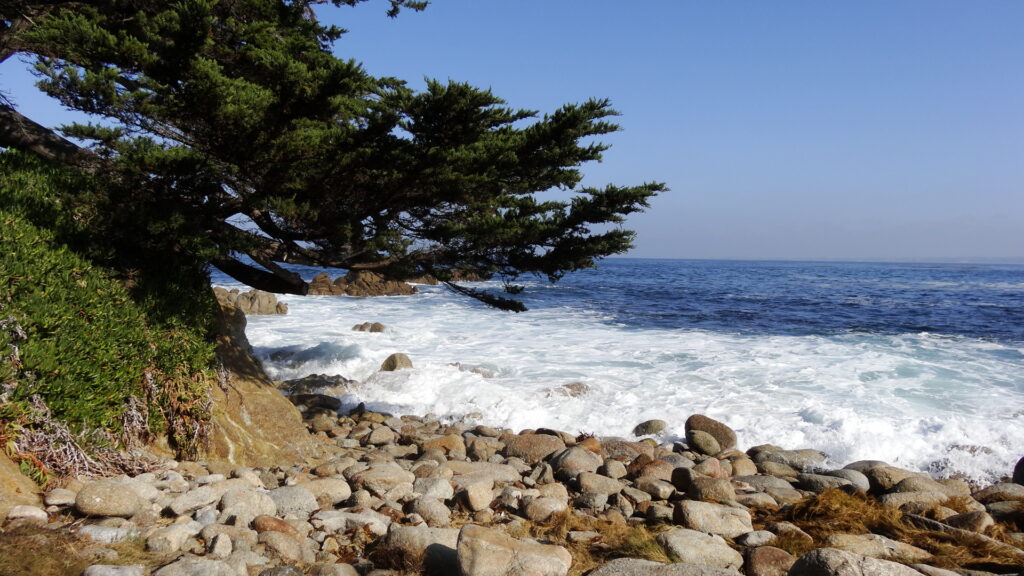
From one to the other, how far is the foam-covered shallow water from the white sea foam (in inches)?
1.5

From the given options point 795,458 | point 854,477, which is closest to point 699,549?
point 854,477

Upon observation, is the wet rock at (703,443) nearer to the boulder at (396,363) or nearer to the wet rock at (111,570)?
the boulder at (396,363)

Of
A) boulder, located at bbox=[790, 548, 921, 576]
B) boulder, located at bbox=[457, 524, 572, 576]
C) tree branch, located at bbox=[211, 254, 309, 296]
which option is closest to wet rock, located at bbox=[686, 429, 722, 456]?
boulder, located at bbox=[790, 548, 921, 576]

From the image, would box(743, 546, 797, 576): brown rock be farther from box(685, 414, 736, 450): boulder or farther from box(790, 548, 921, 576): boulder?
box(685, 414, 736, 450): boulder

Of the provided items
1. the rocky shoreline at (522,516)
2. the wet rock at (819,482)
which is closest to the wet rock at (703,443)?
the rocky shoreline at (522,516)

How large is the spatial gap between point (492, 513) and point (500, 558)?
61.7 inches

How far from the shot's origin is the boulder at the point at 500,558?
11.1ft

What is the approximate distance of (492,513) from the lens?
4.96 m

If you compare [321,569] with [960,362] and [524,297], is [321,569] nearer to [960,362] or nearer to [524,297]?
[960,362]

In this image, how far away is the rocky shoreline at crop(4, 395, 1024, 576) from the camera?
3461mm

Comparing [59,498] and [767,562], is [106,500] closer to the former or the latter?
[59,498]

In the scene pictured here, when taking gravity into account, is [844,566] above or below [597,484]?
above

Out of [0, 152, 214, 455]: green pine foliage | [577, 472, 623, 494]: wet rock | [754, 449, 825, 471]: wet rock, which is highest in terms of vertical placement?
[0, 152, 214, 455]: green pine foliage

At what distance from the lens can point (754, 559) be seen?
13.4 ft
